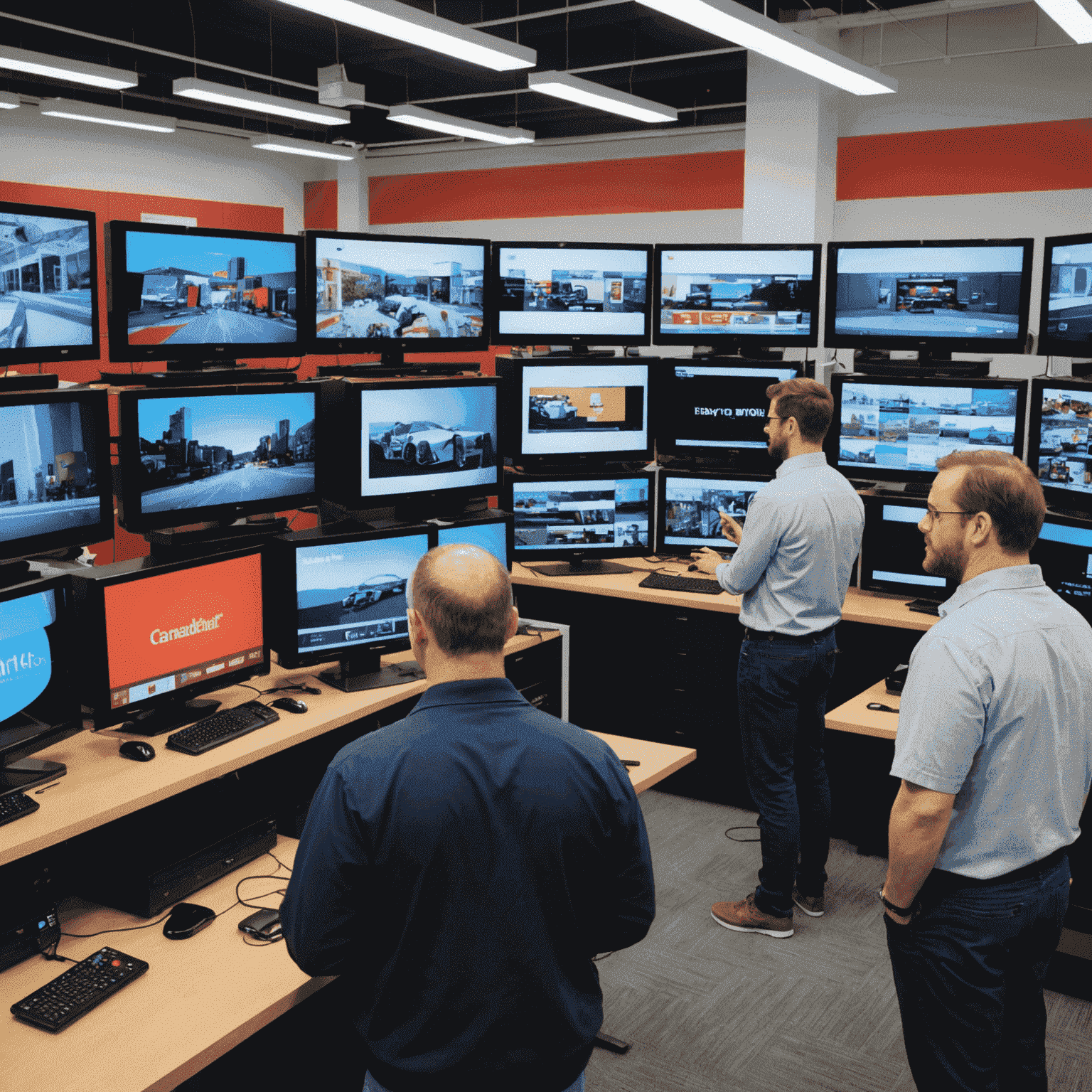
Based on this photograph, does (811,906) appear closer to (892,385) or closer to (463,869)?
(892,385)

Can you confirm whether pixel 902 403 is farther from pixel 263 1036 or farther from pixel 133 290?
pixel 263 1036

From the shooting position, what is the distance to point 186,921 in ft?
7.23

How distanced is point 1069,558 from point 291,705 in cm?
246

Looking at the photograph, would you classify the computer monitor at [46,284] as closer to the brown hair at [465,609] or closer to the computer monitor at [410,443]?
the computer monitor at [410,443]

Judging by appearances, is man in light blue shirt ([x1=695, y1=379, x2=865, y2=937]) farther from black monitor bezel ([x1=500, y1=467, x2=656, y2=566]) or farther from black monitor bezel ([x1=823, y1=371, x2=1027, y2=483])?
black monitor bezel ([x1=500, y1=467, x2=656, y2=566])

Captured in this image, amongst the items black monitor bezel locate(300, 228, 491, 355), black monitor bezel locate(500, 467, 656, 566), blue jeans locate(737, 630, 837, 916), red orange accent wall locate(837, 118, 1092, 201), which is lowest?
blue jeans locate(737, 630, 837, 916)

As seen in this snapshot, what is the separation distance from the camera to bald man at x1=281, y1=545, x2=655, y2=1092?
1457 millimetres

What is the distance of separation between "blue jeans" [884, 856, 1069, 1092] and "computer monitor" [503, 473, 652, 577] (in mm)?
2602

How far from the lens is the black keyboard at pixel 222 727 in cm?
245

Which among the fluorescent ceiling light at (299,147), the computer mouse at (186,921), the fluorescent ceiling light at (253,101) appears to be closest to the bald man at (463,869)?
the computer mouse at (186,921)

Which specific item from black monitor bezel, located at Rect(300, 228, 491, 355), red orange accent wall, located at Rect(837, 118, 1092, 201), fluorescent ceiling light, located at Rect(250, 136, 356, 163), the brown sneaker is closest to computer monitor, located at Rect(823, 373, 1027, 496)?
black monitor bezel, located at Rect(300, 228, 491, 355)

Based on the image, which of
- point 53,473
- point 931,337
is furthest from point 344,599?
point 931,337

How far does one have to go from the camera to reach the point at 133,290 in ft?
9.23

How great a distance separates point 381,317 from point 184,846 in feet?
6.18
